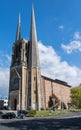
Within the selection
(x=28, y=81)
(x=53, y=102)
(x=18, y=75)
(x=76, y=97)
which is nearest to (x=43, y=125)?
(x=28, y=81)

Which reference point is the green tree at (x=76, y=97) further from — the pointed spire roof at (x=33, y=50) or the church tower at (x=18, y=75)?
the church tower at (x=18, y=75)

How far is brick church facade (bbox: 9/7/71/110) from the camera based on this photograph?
64.3 metres

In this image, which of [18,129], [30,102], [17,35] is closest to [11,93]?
[30,102]

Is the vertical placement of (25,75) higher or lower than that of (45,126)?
higher

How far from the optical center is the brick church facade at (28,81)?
64.3m

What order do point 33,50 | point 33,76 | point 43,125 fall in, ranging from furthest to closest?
point 33,50, point 33,76, point 43,125

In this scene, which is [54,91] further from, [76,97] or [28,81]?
[28,81]

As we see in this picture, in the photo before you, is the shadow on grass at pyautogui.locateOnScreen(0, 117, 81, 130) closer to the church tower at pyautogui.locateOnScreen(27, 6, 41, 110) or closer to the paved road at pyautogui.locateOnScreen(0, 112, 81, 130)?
the paved road at pyautogui.locateOnScreen(0, 112, 81, 130)

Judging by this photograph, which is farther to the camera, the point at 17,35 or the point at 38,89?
the point at 17,35

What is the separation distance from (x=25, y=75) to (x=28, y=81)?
2210 millimetres

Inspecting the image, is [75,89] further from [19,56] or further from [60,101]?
[19,56]

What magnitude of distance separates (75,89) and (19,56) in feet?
67.5

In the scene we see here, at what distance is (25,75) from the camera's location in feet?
220

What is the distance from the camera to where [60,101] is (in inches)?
3194
